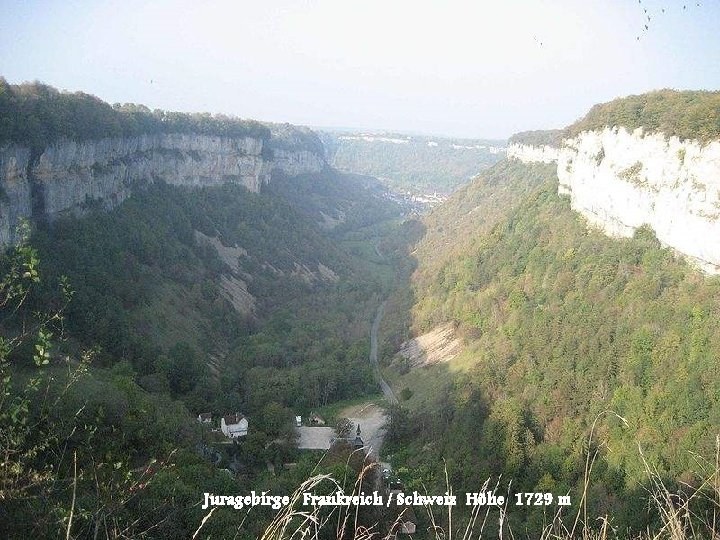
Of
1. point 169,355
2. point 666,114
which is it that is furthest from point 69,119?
point 666,114

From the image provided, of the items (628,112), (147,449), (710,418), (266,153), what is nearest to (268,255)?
(266,153)

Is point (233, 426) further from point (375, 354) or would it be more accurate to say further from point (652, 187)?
point (652, 187)

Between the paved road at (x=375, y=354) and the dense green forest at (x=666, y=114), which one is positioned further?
the paved road at (x=375, y=354)

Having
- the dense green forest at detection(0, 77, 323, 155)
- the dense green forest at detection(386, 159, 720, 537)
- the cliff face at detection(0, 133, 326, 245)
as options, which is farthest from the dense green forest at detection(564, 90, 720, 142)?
the dense green forest at detection(0, 77, 323, 155)

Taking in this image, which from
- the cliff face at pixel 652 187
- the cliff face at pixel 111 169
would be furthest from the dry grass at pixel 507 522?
the cliff face at pixel 652 187

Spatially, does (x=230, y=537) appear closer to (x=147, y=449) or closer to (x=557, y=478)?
(x=147, y=449)

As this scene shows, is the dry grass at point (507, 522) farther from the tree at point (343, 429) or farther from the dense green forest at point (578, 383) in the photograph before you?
the tree at point (343, 429)
